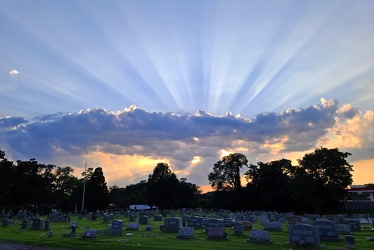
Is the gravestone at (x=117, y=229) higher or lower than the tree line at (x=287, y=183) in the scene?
lower

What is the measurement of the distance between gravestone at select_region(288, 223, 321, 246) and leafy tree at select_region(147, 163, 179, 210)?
55.7 m

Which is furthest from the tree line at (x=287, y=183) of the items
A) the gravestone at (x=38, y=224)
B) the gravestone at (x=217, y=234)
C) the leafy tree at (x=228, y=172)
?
the gravestone at (x=38, y=224)

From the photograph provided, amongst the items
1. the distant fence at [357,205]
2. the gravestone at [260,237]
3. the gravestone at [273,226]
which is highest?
the distant fence at [357,205]

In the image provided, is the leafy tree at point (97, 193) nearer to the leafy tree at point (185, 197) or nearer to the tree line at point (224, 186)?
the tree line at point (224, 186)

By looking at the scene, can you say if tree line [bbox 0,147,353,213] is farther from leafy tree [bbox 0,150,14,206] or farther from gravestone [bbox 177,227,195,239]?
gravestone [bbox 177,227,195,239]

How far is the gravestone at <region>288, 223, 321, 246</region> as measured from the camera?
53.2ft

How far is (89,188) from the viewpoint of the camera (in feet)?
218

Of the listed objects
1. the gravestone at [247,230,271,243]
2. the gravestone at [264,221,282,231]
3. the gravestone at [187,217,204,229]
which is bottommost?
the gravestone at [247,230,271,243]

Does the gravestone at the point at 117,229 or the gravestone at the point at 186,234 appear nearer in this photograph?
the gravestone at the point at 186,234

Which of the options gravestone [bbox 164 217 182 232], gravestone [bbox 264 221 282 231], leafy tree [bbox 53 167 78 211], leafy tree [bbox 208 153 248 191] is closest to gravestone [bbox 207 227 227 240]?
gravestone [bbox 164 217 182 232]

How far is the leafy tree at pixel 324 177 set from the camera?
48.3m

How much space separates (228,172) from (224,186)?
3715 mm

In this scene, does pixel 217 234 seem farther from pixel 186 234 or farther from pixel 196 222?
pixel 196 222

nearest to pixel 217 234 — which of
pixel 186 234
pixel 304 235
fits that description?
pixel 186 234
